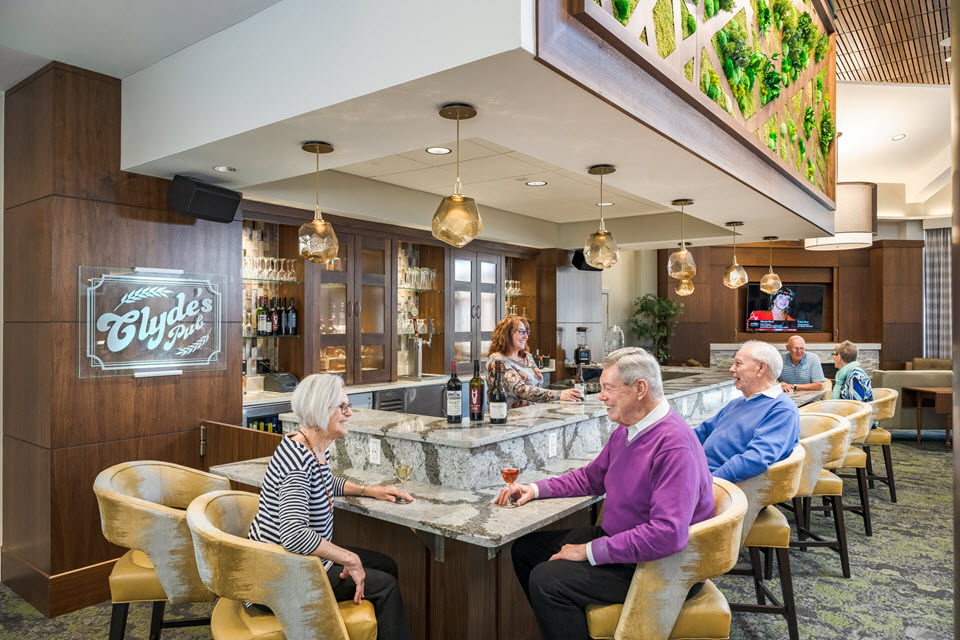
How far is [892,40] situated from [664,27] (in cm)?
599

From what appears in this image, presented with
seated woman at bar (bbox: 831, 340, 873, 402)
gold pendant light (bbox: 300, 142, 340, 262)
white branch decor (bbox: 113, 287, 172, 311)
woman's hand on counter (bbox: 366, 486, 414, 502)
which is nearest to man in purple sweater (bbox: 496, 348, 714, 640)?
woman's hand on counter (bbox: 366, 486, 414, 502)

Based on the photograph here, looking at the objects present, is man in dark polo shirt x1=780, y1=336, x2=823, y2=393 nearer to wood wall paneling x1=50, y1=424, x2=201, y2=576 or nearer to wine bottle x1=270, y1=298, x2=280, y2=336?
wine bottle x1=270, y1=298, x2=280, y2=336

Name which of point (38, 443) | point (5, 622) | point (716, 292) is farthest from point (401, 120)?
point (716, 292)

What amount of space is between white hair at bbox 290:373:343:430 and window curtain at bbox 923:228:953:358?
1181cm

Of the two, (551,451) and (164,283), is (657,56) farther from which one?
(164,283)

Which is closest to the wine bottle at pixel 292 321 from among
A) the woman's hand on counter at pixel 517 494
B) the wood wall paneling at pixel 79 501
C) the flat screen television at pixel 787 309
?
the wood wall paneling at pixel 79 501

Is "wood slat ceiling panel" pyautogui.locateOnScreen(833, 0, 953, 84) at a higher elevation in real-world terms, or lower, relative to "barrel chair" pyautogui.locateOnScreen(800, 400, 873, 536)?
higher

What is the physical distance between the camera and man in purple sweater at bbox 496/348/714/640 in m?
2.00

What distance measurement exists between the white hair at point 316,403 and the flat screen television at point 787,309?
10660 millimetres

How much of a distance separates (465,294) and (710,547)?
518 cm

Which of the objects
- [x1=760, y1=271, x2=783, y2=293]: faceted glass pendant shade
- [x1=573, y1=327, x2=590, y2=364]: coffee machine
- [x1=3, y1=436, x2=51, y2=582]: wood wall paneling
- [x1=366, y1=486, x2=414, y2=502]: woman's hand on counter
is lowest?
[x1=3, y1=436, x2=51, y2=582]: wood wall paneling

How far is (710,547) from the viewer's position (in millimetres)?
2025

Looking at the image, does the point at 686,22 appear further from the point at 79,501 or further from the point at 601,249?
the point at 79,501

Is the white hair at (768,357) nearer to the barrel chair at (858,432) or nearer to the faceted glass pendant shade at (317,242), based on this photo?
the barrel chair at (858,432)
